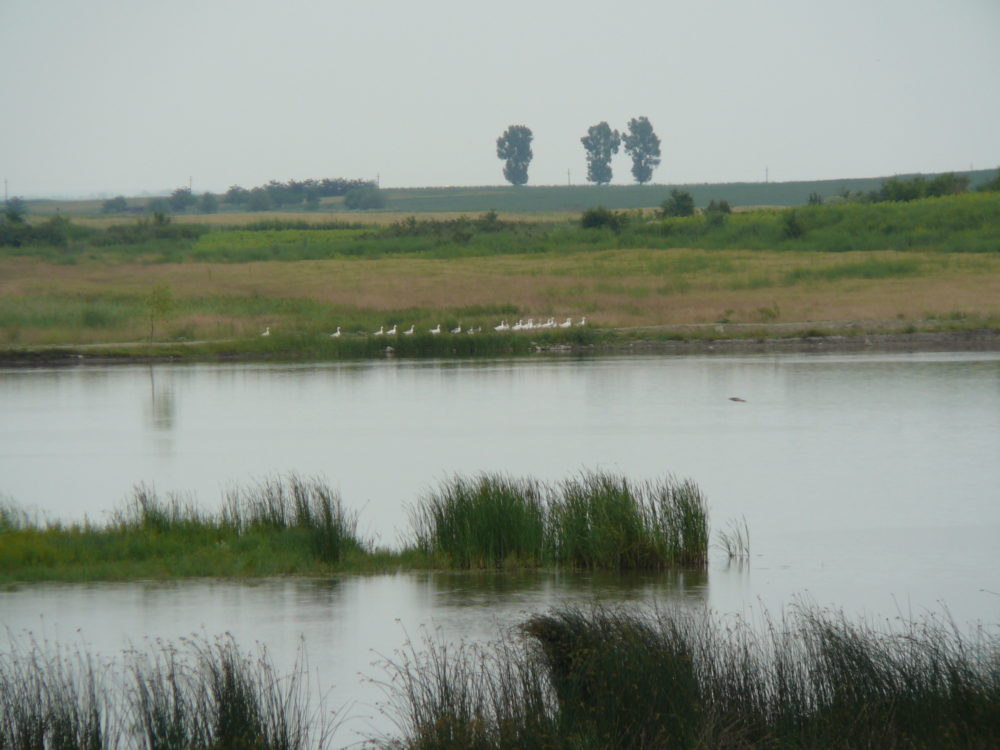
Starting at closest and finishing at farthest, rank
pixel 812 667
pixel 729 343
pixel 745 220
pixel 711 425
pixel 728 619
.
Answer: pixel 812 667
pixel 728 619
pixel 711 425
pixel 729 343
pixel 745 220

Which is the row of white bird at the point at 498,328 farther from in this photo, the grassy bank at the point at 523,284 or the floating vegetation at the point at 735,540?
the floating vegetation at the point at 735,540

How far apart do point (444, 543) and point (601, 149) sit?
16040 cm

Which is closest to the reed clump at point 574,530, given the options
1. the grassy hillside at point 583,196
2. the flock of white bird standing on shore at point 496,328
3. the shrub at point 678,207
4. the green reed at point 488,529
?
the green reed at point 488,529

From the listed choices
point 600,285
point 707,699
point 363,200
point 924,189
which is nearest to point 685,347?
point 600,285

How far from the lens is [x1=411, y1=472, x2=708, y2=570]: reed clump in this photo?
13.6m

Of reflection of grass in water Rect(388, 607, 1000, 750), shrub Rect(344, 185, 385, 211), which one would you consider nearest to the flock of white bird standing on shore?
reflection of grass in water Rect(388, 607, 1000, 750)

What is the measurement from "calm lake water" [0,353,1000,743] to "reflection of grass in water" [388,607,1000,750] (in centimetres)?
157

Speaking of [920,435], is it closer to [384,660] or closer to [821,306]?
[384,660]

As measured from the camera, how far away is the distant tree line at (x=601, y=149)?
169m

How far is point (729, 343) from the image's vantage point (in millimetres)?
45969

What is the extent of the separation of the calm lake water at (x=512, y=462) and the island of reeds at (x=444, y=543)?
39cm

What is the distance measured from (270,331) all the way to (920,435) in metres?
29.4

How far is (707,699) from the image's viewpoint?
7.90 meters

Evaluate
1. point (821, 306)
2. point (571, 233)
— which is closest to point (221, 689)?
point (821, 306)
